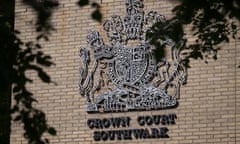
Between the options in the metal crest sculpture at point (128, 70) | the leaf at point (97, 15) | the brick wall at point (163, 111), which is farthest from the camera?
the metal crest sculpture at point (128, 70)

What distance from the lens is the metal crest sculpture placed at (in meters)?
9.75

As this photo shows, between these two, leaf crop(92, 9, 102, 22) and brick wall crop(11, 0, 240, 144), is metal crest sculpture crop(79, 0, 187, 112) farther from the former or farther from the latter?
leaf crop(92, 9, 102, 22)

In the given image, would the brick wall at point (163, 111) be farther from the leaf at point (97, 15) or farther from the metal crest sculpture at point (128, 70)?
the leaf at point (97, 15)

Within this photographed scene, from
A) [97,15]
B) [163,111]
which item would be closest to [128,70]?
[163,111]

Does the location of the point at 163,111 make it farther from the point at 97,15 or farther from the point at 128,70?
the point at 97,15

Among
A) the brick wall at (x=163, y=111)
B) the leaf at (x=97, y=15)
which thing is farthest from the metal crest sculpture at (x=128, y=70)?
the leaf at (x=97, y=15)

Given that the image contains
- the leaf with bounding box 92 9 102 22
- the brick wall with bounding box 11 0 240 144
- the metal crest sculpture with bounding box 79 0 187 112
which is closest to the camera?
the leaf with bounding box 92 9 102 22

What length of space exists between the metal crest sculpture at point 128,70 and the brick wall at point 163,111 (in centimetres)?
10

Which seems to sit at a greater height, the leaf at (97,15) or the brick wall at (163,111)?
the leaf at (97,15)

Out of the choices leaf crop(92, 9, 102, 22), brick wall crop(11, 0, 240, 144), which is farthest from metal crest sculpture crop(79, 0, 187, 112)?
leaf crop(92, 9, 102, 22)

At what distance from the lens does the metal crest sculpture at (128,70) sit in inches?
384

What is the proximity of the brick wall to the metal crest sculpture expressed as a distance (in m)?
0.10

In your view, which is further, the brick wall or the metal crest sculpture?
the metal crest sculpture

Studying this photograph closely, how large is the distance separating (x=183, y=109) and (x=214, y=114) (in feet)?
1.48
